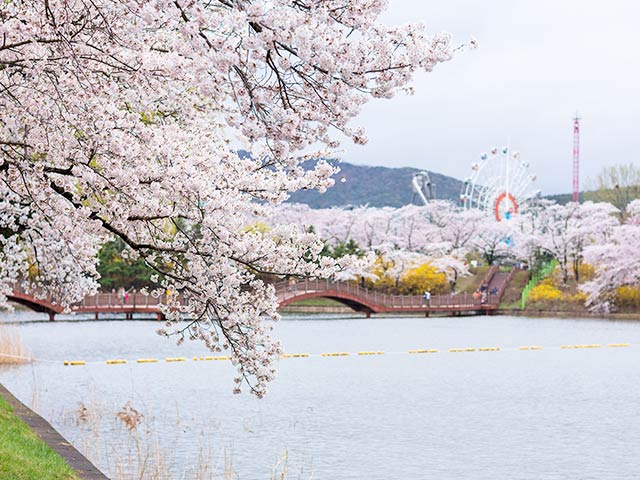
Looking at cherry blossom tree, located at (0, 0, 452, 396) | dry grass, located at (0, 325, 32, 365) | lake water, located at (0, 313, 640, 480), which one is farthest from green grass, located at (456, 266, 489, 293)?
cherry blossom tree, located at (0, 0, 452, 396)

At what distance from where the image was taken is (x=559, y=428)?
17.0 m

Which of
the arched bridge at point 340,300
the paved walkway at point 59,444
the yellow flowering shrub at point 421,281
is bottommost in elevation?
the paved walkway at point 59,444

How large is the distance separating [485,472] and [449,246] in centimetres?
6150

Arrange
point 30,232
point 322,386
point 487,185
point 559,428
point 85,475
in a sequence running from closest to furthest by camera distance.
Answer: point 85,475 < point 30,232 < point 559,428 < point 322,386 < point 487,185

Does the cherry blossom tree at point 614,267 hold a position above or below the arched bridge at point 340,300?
above

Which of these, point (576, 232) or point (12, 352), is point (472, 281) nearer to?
point (576, 232)

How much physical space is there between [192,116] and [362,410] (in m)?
10.7

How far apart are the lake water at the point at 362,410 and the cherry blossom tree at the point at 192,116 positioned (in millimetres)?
4233

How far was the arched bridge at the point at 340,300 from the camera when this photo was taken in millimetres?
44781

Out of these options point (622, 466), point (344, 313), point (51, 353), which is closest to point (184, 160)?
point (622, 466)

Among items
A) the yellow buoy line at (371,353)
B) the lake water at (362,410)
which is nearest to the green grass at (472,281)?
the yellow buoy line at (371,353)

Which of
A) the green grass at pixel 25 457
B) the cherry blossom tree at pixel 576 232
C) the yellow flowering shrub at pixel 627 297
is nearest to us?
the green grass at pixel 25 457

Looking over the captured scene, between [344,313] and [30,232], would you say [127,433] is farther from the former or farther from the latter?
[344,313]

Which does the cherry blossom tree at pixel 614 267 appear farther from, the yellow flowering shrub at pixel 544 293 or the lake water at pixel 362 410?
the lake water at pixel 362 410
